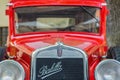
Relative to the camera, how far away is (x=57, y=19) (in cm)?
797

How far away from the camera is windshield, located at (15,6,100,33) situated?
7.86m

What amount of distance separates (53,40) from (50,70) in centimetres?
65

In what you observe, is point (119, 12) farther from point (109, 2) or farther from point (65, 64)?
point (65, 64)

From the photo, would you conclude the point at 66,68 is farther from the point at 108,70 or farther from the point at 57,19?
the point at 57,19

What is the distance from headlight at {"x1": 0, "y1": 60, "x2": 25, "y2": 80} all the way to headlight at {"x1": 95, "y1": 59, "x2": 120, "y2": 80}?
3.73ft

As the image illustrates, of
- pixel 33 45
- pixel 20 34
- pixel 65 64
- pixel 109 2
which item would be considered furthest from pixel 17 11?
pixel 109 2

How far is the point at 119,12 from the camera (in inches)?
511

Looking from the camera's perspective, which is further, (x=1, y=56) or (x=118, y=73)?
(x=1, y=56)

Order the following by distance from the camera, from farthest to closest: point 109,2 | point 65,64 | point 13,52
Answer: point 109,2 < point 13,52 < point 65,64

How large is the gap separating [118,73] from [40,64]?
1.18 meters

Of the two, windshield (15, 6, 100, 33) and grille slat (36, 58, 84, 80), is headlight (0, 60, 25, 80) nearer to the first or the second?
grille slat (36, 58, 84, 80)

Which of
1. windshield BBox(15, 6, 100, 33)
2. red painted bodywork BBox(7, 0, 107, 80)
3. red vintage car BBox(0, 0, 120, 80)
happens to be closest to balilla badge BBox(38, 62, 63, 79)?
red vintage car BBox(0, 0, 120, 80)

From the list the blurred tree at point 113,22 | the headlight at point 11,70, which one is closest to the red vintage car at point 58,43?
the headlight at point 11,70

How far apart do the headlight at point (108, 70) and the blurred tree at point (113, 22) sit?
556 centimetres
